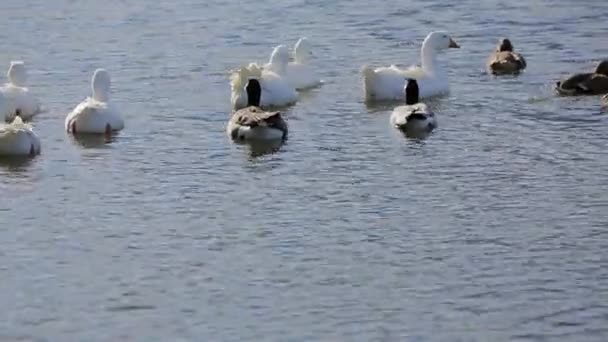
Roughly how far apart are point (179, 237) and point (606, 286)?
145 inches

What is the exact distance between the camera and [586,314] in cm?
1277

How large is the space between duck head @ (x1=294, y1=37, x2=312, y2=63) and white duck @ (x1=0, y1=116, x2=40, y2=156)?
5101mm

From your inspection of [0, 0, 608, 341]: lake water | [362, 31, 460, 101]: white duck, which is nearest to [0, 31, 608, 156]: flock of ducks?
[362, 31, 460, 101]: white duck

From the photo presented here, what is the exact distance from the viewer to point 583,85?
70.7 ft

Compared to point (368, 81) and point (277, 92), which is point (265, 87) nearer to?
point (277, 92)

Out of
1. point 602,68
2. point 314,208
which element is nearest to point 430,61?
point 602,68

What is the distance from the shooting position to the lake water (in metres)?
12.9

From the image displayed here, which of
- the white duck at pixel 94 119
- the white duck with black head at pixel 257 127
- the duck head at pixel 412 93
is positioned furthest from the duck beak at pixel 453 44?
the white duck at pixel 94 119

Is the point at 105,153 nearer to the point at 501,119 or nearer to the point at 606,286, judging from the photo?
the point at 501,119

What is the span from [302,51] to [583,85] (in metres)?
3.81

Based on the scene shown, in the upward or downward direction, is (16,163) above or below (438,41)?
below

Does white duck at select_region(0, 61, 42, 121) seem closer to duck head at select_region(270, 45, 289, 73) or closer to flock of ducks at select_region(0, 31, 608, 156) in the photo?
flock of ducks at select_region(0, 31, 608, 156)

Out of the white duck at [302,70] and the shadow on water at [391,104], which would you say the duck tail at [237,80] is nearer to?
the white duck at [302,70]

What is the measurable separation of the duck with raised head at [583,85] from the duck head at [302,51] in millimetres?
3386
